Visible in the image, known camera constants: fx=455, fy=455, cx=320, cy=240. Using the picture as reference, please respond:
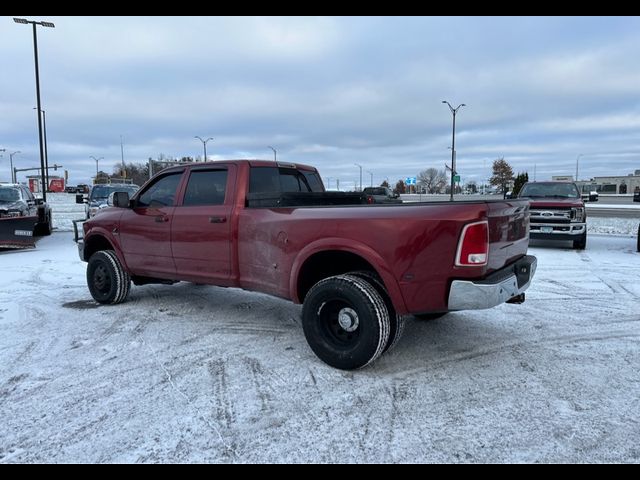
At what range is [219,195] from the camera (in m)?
5.07

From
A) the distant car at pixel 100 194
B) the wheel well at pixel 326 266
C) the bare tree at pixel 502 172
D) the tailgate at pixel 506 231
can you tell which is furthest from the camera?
the bare tree at pixel 502 172

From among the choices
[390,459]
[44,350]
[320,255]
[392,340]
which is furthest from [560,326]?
[44,350]

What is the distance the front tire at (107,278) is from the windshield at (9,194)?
809 cm

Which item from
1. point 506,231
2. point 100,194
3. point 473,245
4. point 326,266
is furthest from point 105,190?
point 473,245

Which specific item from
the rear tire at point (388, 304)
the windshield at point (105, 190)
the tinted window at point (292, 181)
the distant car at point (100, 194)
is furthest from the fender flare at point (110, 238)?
the windshield at point (105, 190)

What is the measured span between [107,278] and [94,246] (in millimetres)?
763

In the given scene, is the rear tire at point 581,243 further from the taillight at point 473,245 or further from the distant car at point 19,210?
the distant car at point 19,210

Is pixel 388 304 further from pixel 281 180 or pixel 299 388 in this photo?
pixel 281 180

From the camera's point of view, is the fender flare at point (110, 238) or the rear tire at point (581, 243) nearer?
the fender flare at point (110, 238)

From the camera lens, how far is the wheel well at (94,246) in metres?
6.49

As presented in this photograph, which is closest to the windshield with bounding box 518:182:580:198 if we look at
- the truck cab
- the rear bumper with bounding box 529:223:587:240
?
the truck cab

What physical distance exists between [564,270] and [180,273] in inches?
276

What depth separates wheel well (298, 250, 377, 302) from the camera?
4.09 meters

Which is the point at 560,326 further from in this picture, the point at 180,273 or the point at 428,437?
the point at 180,273
